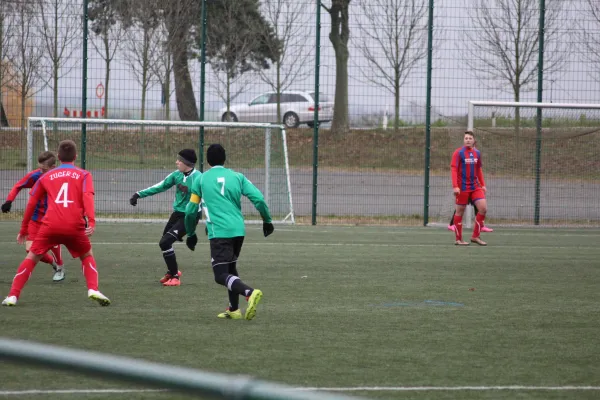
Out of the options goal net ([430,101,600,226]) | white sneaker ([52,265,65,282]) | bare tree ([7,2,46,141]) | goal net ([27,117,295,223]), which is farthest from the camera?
bare tree ([7,2,46,141])

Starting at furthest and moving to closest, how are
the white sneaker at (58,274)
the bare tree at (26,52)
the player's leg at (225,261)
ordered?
the bare tree at (26,52), the white sneaker at (58,274), the player's leg at (225,261)

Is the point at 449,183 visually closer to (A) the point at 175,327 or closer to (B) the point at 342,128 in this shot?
(B) the point at 342,128

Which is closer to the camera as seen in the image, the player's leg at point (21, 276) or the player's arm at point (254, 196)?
the player's arm at point (254, 196)

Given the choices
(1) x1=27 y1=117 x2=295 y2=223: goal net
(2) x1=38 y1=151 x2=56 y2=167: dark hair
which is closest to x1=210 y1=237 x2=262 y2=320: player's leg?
(2) x1=38 y1=151 x2=56 y2=167: dark hair

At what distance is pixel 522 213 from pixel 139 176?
840cm

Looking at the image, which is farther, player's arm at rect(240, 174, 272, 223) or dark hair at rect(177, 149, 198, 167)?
dark hair at rect(177, 149, 198, 167)

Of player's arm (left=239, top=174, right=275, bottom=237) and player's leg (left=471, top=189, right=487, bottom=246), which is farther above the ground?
player's arm (left=239, top=174, right=275, bottom=237)

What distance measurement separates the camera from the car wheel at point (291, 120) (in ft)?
66.7

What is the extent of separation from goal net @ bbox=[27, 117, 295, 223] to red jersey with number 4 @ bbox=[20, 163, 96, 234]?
981cm

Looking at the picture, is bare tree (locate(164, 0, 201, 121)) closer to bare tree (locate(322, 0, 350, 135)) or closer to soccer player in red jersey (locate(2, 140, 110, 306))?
bare tree (locate(322, 0, 350, 135))

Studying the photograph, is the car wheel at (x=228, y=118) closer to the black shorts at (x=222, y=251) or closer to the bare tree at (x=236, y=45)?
the bare tree at (x=236, y=45)

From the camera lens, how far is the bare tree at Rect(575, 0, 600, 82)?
18.9 meters

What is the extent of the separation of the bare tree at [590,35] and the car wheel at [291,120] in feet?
21.7

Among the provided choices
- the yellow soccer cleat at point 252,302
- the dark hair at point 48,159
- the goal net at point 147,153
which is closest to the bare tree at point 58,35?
the goal net at point 147,153
